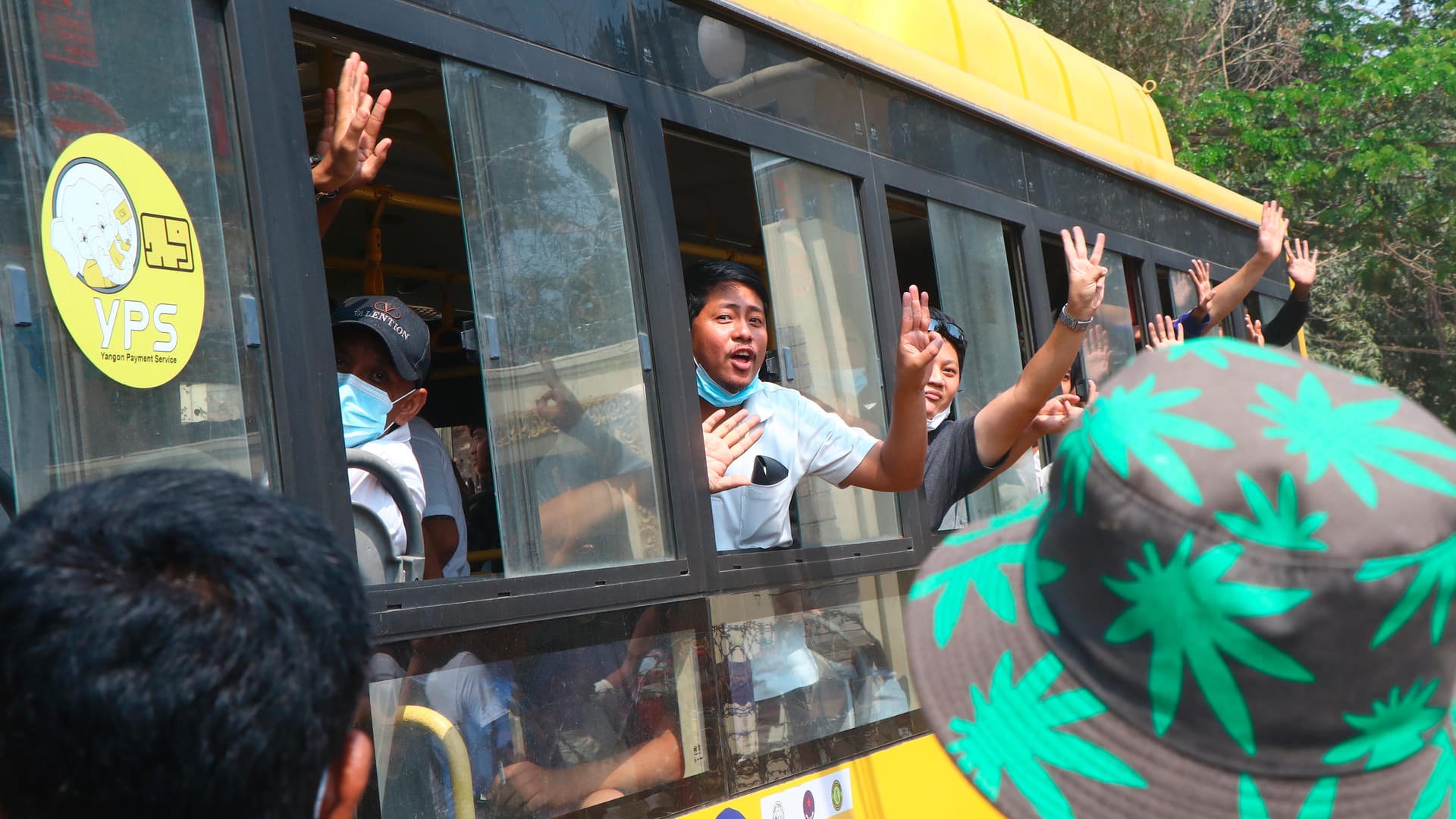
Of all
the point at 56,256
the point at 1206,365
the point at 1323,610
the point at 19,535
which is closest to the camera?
the point at 19,535

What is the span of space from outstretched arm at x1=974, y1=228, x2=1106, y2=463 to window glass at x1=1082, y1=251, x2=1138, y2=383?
1.11 metres

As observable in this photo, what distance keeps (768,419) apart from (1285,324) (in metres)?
4.81

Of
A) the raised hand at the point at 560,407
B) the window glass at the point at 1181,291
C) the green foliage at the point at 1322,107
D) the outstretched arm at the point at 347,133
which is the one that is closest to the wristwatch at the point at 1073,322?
the raised hand at the point at 560,407

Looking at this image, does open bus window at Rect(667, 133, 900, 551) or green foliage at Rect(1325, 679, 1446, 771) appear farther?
open bus window at Rect(667, 133, 900, 551)

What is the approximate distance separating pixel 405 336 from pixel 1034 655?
7.06ft

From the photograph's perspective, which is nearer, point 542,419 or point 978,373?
point 542,419

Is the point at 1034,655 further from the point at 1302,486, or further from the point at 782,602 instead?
the point at 782,602

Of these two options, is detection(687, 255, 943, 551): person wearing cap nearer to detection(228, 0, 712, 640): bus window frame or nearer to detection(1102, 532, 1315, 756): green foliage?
detection(228, 0, 712, 640): bus window frame

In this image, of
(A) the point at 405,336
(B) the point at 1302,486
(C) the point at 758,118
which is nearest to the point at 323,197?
(A) the point at 405,336

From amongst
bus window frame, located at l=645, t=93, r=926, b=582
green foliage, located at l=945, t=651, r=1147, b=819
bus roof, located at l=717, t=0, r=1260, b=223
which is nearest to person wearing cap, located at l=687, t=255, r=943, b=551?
bus window frame, located at l=645, t=93, r=926, b=582

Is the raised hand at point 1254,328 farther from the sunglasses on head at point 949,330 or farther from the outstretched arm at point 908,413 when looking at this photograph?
the outstretched arm at point 908,413

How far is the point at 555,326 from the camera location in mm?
2975

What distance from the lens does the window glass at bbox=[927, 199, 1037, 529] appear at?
4.50 m

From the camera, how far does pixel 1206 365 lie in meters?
1.20
